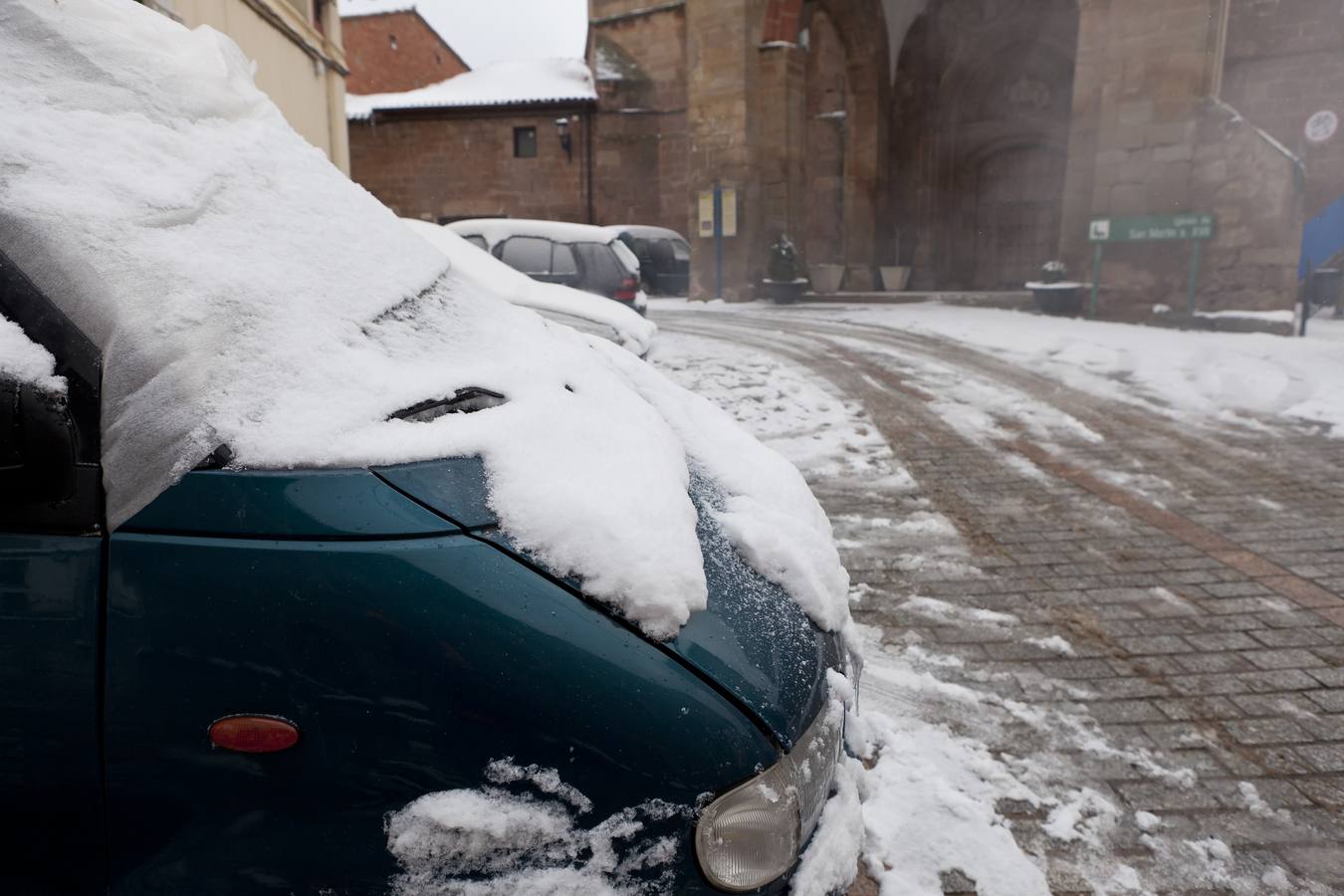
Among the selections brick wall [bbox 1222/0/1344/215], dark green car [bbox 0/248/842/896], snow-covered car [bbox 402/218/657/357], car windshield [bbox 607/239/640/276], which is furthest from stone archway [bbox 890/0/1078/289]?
dark green car [bbox 0/248/842/896]

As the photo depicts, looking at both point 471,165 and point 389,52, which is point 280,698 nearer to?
point 471,165

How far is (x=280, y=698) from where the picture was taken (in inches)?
48.2

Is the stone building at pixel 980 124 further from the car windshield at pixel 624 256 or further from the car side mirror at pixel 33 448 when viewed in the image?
the car side mirror at pixel 33 448

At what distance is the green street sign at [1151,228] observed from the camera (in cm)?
1325

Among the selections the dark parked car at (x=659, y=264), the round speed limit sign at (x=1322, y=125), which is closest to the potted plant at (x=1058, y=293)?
the round speed limit sign at (x=1322, y=125)

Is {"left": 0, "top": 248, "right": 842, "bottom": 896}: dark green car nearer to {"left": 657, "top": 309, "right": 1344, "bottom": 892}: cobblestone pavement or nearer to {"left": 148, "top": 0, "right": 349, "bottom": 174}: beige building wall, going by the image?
{"left": 657, "top": 309, "right": 1344, "bottom": 892}: cobblestone pavement

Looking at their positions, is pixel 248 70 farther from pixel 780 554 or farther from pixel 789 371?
pixel 789 371

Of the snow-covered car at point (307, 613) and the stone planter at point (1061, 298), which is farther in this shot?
the stone planter at point (1061, 298)

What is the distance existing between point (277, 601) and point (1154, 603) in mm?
3834

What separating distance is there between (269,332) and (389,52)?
40.0 metres

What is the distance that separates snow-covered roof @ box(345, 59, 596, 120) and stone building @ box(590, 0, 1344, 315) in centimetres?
971

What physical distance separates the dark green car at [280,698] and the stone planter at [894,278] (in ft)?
73.8

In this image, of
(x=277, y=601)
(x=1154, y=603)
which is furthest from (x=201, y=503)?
(x=1154, y=603)

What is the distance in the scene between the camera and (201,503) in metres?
1.29
